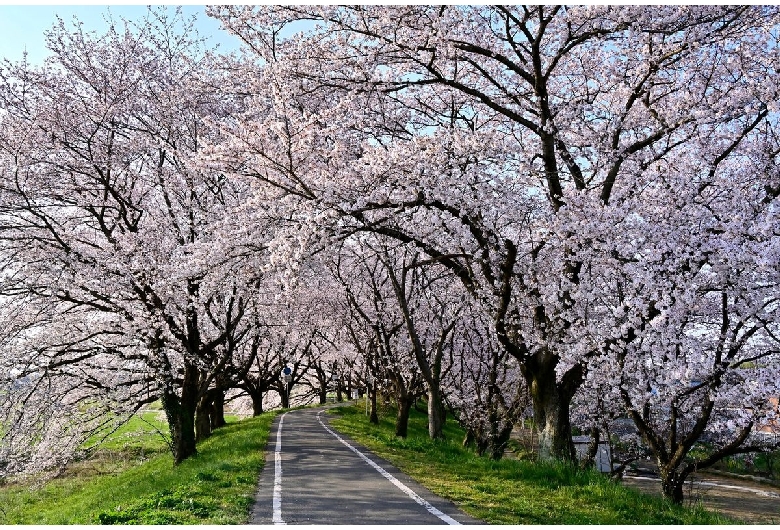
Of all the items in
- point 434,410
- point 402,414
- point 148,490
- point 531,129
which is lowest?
point 148,490

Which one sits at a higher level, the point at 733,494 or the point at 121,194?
the point at 121,194

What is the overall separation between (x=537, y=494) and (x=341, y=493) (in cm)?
334

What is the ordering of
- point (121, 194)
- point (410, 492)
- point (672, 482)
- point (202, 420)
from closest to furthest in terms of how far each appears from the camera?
point (410, 492) → point (672, 482) → point (121, 194) → point (202, 420)

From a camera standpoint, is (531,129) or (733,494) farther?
(733,494)

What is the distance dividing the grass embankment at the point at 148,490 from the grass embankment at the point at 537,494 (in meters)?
3.54

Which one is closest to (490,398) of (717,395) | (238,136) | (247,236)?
(717,395)

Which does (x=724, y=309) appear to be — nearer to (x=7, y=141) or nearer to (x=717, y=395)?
(x=717, y=395)

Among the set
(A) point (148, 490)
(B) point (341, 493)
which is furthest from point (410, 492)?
(A) point (148, 490)

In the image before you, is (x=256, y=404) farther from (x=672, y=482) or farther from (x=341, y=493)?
(x=672, y=482)

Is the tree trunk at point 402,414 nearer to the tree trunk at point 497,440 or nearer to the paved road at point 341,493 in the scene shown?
the tree trunk at point 497,440

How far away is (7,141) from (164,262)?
470cm

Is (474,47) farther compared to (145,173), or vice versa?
(145,173)

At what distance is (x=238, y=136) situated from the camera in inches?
422

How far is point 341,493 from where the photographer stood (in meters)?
10.2
